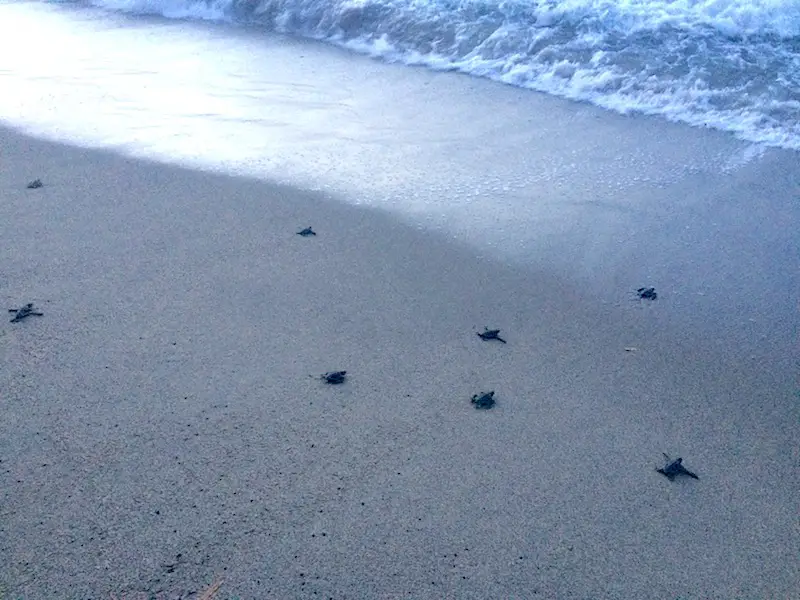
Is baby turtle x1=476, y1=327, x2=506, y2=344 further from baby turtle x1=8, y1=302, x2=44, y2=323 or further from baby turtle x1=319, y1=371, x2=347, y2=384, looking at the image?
baby turtle x1=8, y1=302, x2=44, y2=323

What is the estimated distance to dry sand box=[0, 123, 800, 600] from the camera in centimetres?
240

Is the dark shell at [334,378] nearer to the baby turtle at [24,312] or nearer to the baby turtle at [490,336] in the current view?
the baby turtle at [490,336]

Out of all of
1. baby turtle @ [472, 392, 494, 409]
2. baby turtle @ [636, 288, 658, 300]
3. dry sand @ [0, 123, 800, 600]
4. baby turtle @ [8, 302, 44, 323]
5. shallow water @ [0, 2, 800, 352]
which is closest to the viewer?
dry sand @ [0, 123, 800, 600]

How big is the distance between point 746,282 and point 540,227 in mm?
1077

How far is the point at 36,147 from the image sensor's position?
5301 millimetres

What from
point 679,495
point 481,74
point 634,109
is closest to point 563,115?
point 634,109

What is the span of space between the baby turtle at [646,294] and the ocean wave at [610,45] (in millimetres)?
2442

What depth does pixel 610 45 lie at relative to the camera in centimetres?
730

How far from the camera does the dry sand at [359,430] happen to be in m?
2.40

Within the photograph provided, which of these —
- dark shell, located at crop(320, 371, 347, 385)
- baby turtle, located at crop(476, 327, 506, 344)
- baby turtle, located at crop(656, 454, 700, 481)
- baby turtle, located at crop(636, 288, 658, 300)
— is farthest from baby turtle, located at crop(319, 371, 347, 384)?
baby turtle, located at crop(636, 288, 658, 300)

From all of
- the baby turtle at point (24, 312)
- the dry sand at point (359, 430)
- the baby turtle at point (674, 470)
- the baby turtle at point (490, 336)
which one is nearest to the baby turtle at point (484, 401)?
the dry sand at point (359, 430)

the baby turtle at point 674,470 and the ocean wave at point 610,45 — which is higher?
the ocean wave at point 610,45

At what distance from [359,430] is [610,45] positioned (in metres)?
5.51

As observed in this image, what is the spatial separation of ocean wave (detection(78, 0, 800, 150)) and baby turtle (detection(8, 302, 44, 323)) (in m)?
4.49
